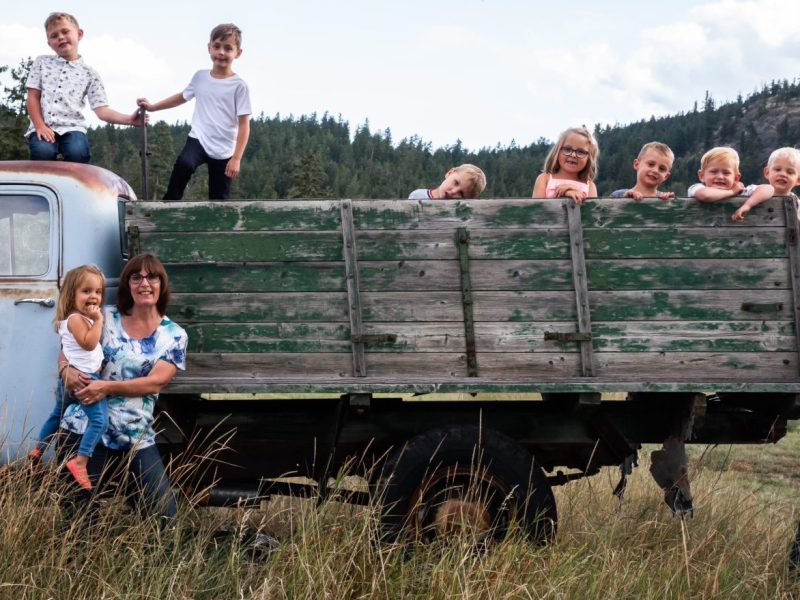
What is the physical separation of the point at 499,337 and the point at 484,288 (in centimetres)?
25

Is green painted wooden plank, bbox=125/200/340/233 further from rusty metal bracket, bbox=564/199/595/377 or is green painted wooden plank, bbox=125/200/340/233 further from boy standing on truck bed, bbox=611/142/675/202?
boy standing on truck bed, bbox=611/142/675/202

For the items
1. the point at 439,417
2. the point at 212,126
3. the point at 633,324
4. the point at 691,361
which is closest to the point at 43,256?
the point at 212,126

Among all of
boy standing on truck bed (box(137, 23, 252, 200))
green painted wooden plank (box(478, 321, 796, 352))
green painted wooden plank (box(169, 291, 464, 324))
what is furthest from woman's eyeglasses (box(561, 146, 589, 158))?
boy standing on truck bed (box(137, 23, 252, 200))

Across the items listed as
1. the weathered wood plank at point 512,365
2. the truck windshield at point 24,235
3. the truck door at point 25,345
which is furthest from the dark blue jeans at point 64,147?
the weathered wood plank at point 512,365

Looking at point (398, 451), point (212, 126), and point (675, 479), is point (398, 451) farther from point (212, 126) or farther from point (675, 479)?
point (212, 126)

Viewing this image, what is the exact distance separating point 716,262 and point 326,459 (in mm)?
2263

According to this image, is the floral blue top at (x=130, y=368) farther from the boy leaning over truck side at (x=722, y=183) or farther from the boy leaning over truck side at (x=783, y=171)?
the boy leaning over truck side at (x=783, y=171)

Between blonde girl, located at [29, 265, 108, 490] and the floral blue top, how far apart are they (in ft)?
0.23

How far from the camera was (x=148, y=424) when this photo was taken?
369 cm

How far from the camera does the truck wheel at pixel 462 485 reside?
12.9 feet

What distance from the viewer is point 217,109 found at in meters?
4.88

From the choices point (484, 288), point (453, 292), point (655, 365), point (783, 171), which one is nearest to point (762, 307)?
point (655, 365)

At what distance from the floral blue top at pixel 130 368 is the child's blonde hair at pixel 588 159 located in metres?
2.22

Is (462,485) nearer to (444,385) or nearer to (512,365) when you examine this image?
(444,385)
